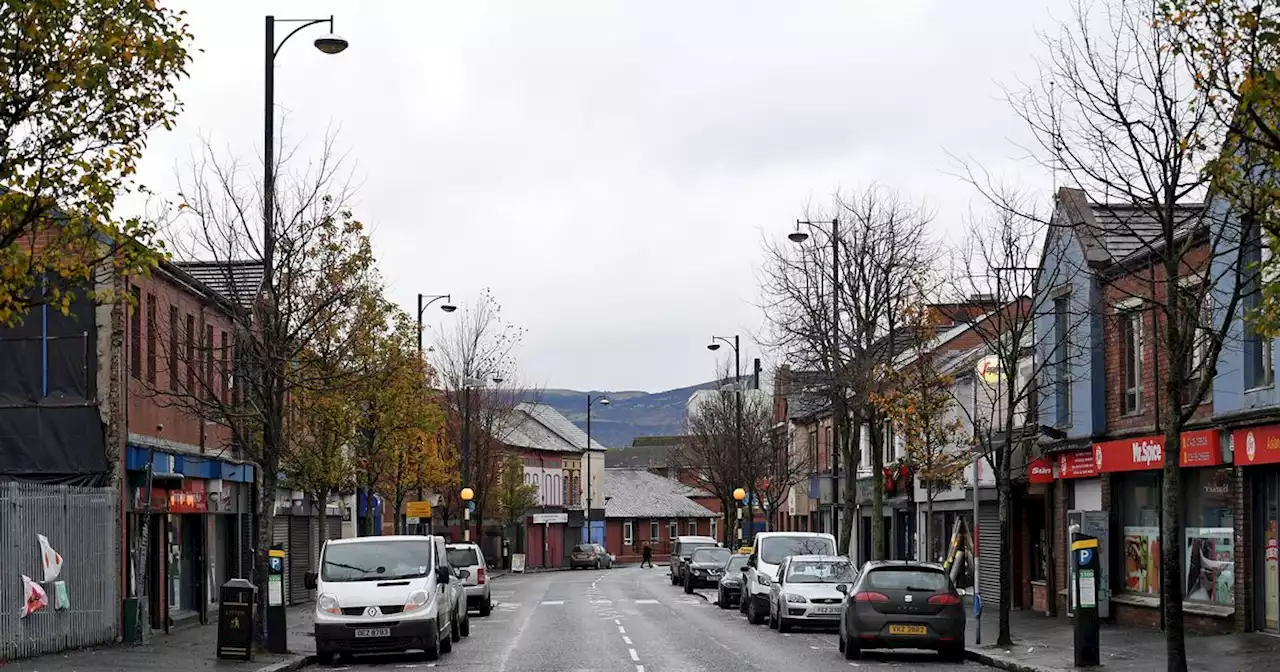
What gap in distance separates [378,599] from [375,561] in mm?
1130

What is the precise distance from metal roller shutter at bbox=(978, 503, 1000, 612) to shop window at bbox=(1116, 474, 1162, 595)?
344 inches

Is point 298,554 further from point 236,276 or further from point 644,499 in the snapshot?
point 644,499

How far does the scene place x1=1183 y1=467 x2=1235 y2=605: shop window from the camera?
2552 cm

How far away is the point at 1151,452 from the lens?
91.3 feet

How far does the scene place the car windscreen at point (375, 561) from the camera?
24422mm

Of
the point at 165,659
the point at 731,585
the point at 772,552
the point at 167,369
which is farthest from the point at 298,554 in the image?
the point at 165,659

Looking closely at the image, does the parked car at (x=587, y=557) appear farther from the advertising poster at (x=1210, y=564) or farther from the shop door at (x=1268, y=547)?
the shop door at (x=1268, y=547)

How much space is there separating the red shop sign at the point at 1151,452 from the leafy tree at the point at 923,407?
151 inches

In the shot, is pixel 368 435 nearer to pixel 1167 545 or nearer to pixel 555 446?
pixel 1167 545

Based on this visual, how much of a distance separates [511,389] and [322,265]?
43.7 metres

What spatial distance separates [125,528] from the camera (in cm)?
2788

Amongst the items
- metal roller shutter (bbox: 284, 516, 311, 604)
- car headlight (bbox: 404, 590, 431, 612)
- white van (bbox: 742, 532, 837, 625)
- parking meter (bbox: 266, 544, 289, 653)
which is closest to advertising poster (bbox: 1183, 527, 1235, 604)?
white van (bbox: 742, 532, 837, 625)

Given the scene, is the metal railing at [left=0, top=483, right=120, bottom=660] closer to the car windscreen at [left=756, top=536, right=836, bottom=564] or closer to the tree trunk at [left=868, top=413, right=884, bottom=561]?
the car windscreen at [left=756, top=536, right=836, bottom=564]

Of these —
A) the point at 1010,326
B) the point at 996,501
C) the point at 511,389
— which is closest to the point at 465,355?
the point at 511,389
